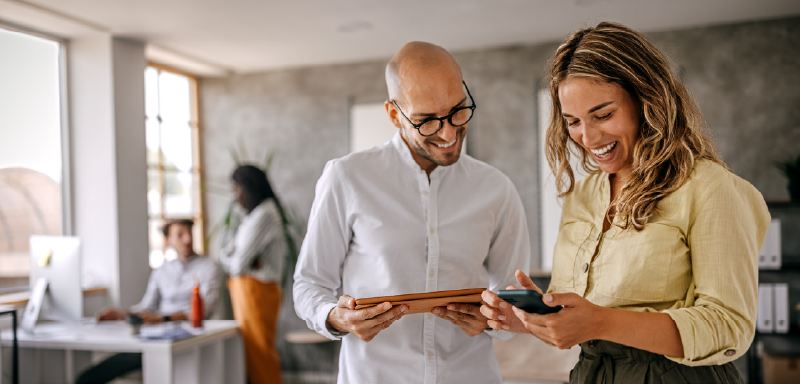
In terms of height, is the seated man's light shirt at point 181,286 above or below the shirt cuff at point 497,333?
below

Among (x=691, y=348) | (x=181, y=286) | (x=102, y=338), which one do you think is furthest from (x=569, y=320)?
(x=181, y=286)

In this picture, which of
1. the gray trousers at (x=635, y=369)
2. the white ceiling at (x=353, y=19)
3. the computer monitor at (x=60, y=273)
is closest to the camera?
the gray trousers at (x=635, y=369)

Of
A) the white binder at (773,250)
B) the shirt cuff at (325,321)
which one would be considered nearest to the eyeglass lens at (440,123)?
the shirt cuff at (325,321)

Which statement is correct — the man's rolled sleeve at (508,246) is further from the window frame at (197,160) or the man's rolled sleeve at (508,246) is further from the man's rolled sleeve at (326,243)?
the window frame at (197,160)

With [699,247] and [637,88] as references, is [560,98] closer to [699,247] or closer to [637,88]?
[637,88]

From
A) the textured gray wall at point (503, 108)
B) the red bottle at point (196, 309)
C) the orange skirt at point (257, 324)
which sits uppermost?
the textured gray wall at point (503, 108)

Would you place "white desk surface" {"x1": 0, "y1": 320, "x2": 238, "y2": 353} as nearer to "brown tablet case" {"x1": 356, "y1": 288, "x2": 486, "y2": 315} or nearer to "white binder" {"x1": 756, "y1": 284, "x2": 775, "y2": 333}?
"brown tablet case" {"x1": 356, "y1": 288, "x2": 486, "y2": 315}

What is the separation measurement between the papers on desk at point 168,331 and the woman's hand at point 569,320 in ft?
8.68

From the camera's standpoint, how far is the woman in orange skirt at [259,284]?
14.1 feet

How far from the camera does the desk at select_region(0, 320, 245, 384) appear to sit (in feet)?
10.1

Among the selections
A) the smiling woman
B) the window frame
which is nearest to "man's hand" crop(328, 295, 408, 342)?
the smiling woman

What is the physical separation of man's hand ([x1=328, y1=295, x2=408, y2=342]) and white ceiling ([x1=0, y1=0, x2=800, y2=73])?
113 inches

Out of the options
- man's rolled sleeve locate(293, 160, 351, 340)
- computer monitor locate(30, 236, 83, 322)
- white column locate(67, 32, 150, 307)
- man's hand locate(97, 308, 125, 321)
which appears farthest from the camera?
white column locate(67, 32, 150, 307)

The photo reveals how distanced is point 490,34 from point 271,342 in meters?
3.00
